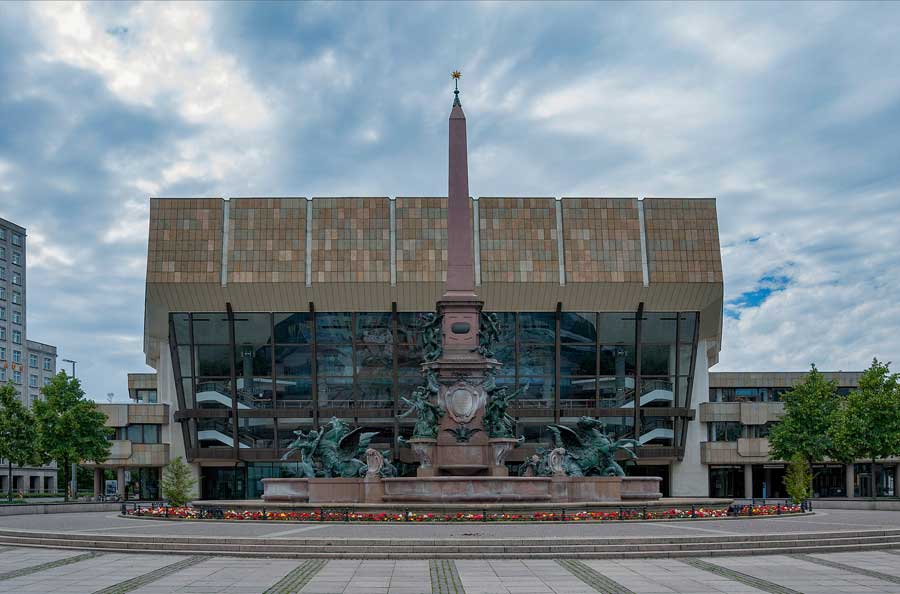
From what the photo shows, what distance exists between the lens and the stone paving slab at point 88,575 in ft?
61.5

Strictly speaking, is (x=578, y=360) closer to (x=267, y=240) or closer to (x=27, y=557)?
(x=267, y=240)

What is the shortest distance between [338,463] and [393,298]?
92.1 ft

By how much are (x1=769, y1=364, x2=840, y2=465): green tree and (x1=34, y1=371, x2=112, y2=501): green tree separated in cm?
4236

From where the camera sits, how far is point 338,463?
136 feet

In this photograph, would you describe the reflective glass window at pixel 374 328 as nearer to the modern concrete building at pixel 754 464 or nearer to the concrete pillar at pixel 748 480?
the modern concrete building at pixel 754 464

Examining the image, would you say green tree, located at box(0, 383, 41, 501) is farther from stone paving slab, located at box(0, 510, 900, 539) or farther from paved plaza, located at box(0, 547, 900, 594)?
paved plaza, located at box(0, 547, 900, 594)

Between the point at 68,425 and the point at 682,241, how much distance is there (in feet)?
137

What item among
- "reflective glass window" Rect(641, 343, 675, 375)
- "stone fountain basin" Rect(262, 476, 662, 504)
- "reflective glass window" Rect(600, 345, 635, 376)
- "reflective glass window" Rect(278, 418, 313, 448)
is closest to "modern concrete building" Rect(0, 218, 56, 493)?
"reflective glass window" Rect(278, 418, 313, 448)

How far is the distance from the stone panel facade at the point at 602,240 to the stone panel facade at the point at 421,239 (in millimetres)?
8560

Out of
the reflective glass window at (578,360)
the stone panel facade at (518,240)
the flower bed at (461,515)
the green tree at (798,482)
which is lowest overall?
the green tree at (798,482)

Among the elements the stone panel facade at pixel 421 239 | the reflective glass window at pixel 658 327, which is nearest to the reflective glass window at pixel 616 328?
the reflective glass window at pixel 658 327

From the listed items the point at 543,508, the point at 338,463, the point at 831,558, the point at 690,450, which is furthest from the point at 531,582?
the point at 690,450

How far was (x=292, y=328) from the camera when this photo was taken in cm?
6994

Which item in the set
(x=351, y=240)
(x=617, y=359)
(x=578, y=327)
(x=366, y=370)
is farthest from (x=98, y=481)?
(x=617, y=359)
